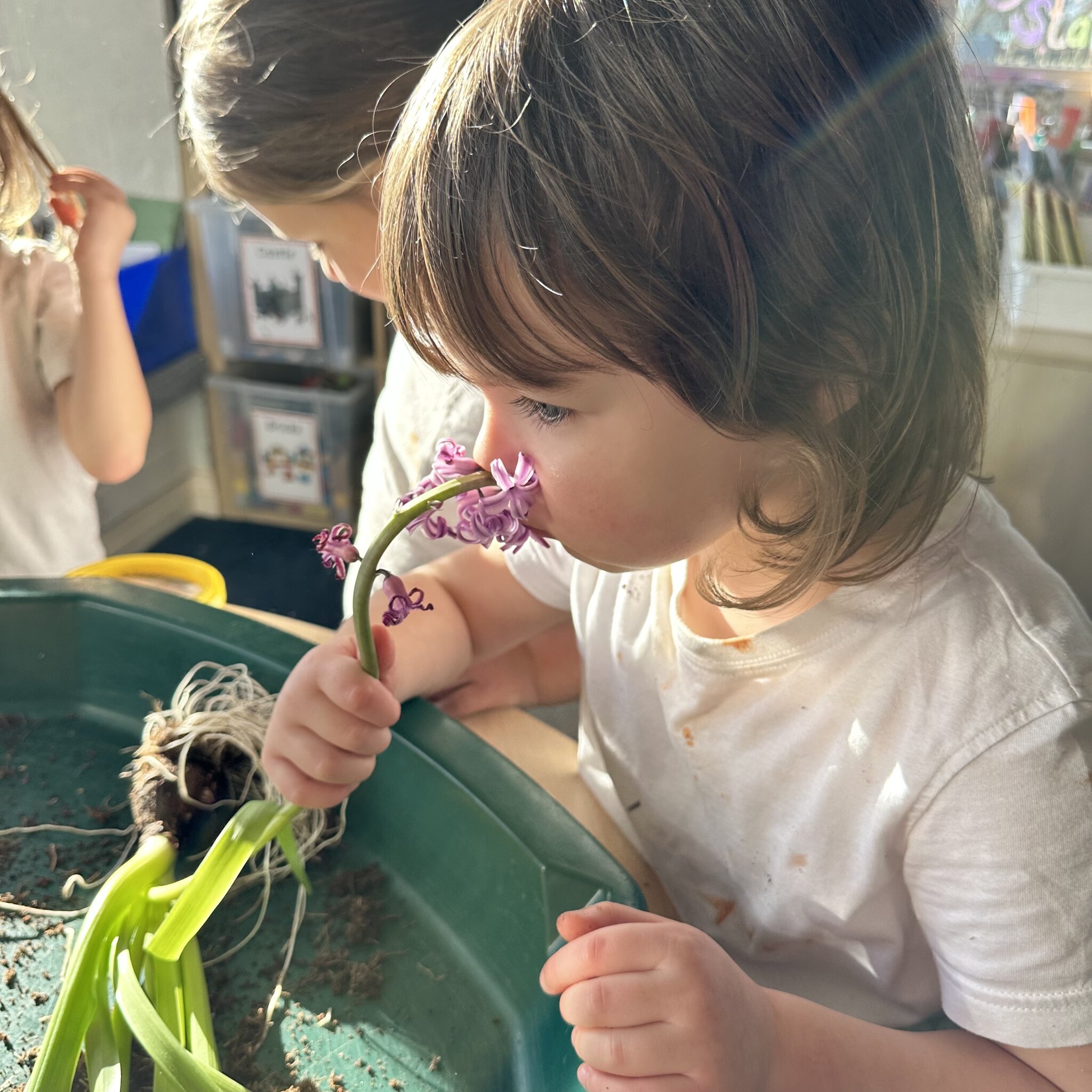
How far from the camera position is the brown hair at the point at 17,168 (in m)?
0.92

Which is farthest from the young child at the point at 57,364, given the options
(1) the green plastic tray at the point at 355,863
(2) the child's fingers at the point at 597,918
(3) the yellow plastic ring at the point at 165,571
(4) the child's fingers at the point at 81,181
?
(2) the child's fingers at the point at 597,918

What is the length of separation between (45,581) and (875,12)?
58 centimetres

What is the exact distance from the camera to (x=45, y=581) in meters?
0.66

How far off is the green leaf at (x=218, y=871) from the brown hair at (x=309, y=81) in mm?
405

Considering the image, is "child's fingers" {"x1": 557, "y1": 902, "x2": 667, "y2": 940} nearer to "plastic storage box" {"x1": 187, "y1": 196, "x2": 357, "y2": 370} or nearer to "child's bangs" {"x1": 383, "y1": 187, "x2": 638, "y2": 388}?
"child's bangs" {"x1": 383, "y1": 187, "x2": 638, "y2": 388}

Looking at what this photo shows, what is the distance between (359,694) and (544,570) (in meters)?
0.22

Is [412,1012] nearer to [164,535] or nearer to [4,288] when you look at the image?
[4,288]

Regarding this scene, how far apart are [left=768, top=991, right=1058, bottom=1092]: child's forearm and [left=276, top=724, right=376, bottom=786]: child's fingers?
234 mm

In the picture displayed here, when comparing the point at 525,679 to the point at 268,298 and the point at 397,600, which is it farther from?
the point at 268,298

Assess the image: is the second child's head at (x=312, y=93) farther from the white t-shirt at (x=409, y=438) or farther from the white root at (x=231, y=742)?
the white root at (x=231, y=742)

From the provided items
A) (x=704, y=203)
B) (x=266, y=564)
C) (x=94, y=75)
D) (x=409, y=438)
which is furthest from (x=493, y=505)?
(x=266, y=564)

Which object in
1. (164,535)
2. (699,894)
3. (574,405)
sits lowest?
(164,535)

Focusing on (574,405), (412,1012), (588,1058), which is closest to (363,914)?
(412,1012)

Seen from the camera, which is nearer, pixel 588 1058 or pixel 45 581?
pixel 588 1058
